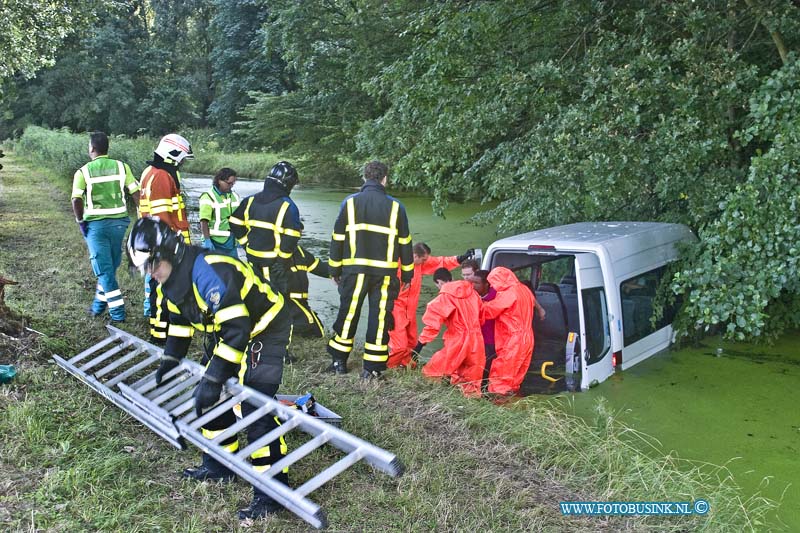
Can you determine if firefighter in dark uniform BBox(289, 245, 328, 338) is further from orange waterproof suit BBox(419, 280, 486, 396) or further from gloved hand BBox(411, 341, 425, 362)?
orange waterproof suit BBox(419, 280, 486, 396)

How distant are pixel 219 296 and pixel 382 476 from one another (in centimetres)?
142

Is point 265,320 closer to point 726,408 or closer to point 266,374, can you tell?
point 266,374

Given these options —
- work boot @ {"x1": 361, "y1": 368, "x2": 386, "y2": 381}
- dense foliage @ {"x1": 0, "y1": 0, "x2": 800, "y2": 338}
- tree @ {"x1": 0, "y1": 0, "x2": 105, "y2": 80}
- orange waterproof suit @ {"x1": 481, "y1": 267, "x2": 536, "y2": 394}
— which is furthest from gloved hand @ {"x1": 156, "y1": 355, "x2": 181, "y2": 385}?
tree @ {"x1": 0, "y1": 0, "x2": 105, "y2": 80}

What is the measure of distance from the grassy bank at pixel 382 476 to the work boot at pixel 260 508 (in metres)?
0.06

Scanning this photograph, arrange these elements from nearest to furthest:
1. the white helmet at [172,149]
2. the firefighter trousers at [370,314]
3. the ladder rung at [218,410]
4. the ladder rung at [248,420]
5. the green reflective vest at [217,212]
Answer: the ladder rung at [248,420], the ladder rung at [218,410], the firefighter trousers at [370,314], the white helmet at [172,149], the green reflective vest at [217,212]

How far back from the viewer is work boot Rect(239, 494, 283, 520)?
3.30 m

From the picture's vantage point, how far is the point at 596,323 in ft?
18.8

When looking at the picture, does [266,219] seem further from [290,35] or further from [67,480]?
[290,35]

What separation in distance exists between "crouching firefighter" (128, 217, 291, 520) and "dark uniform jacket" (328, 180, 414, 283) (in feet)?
6.68

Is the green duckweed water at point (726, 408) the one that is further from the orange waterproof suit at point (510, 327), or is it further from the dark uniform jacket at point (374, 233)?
the dark uniform jacket at point (374, 233)

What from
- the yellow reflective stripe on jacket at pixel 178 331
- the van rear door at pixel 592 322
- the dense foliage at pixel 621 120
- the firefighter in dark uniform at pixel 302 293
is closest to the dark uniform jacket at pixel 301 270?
the firefighter in dark uniform at pixel 302 293

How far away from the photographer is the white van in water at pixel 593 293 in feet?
18.7

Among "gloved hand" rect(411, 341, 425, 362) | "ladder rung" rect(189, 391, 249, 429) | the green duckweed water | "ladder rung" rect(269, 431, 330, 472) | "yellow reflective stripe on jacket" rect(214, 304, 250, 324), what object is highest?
"yellow reflective stripe on jacket" rect(214, 304, 250, 324)

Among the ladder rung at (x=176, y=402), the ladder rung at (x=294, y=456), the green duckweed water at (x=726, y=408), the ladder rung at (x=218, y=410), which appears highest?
the ladder rung at (x=218, y=410)
